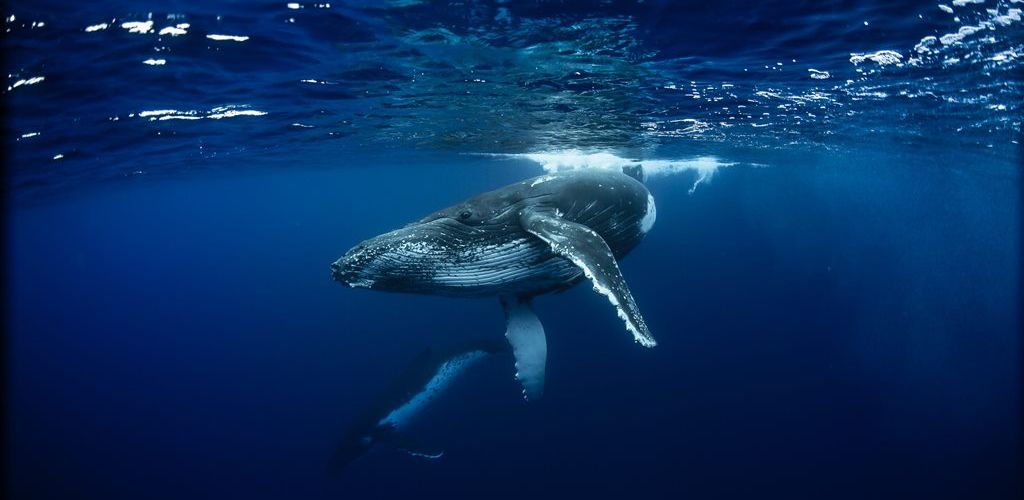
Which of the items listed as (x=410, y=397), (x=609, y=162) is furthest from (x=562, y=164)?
(x=410, y=397)

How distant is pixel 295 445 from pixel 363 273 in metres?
26.7

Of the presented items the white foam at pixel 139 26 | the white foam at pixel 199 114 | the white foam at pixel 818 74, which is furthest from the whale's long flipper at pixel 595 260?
the white foam at pixel 199 114

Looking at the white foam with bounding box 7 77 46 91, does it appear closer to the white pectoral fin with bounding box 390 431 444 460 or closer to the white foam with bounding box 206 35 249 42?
the white foam with bounding box 206 35 249 42

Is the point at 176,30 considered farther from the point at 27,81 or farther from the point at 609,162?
the point at 609,162

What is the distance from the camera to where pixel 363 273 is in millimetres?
4988

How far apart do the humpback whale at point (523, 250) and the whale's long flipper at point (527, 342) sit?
0.01 meters

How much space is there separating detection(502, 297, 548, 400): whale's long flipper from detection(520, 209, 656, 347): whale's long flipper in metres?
1.86

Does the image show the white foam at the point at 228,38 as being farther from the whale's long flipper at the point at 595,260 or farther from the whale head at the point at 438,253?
the whale's long flipper at the point at 595,260

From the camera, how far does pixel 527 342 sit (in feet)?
22.3

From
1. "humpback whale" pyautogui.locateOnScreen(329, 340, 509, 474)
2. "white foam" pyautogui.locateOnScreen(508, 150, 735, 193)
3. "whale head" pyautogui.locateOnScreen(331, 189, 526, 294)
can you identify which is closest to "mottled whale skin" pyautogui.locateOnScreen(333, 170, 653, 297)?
"whale head" pyautogui.locateOnScreen(331, 189, 526, 294)

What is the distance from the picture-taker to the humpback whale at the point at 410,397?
52.0ft

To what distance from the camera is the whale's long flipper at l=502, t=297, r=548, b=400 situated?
266 inches

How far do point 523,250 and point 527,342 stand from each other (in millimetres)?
1724

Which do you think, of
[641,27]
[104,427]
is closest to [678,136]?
[641,27]
